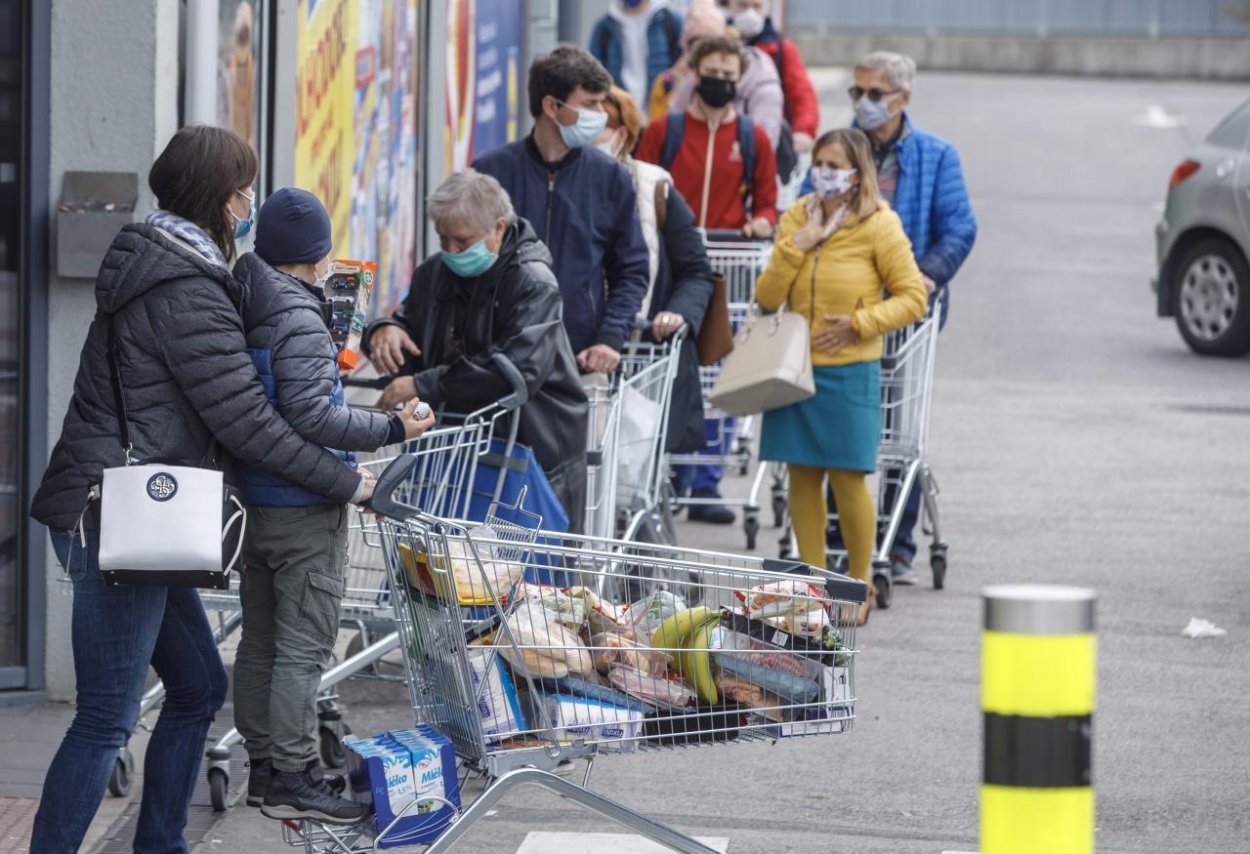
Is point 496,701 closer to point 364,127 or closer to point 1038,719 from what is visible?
point 1038,719

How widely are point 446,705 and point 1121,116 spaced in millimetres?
31042

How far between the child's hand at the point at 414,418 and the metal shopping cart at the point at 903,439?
347 centimetres

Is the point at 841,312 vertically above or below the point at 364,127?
below

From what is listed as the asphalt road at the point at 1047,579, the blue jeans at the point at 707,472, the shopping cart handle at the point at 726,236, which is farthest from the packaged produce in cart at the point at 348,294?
the blue jeans at the point at 707,472

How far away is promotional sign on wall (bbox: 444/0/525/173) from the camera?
11430 mm

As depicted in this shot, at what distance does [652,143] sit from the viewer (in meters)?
10.2

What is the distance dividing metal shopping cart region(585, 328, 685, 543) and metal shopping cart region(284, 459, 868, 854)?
7.34 feet

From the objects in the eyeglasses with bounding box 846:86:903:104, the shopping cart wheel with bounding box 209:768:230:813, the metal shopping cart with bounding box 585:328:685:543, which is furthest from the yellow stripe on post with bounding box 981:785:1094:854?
the eyeglasses with bounding box 846:86:903:104

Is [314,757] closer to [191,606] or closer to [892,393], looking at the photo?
[191,606]

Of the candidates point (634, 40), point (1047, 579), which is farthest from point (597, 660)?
point (634, 40)

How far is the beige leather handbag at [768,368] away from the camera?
7.75 meters

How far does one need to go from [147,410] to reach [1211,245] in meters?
11.8

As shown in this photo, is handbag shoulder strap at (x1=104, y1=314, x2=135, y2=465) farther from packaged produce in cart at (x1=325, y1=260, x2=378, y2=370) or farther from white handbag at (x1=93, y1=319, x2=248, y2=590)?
packaged produce in cart at (x1=325, y1=260, x2=378, y2=370)

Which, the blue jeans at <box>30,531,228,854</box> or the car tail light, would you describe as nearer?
the blue jeans at <box>30,531,228,854</box>
